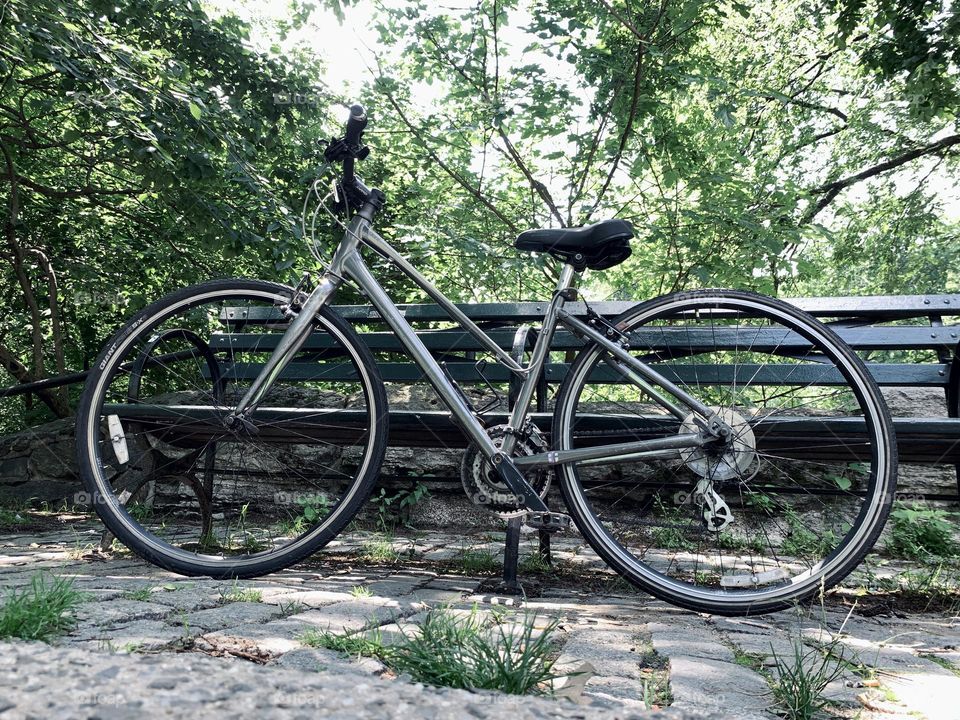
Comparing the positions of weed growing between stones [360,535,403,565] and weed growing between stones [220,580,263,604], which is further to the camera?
weed growing between stones [360,535,403,565]

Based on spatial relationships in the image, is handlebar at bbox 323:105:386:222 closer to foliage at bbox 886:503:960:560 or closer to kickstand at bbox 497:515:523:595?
kickstand at bbox 497:515:523:595

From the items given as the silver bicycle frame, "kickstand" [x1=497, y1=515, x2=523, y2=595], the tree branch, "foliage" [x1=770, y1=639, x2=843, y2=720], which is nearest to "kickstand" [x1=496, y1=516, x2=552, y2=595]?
"kickstand" [x1=497, y1=515, x2=523, y2=595]

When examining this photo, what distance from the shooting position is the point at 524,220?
573 cm

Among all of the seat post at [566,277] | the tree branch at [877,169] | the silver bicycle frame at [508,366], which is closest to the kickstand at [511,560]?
the silver bicycle frame at [508,366]

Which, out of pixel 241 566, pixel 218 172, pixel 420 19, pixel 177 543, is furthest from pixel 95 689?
pixel 420 19

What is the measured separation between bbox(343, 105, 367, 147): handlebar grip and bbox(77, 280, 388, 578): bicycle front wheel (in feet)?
1.77

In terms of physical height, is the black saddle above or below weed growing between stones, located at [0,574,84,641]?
above

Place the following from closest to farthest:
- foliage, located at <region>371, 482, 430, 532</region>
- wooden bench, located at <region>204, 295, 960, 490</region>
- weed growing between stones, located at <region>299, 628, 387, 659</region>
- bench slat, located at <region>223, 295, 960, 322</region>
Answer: weed growing between stones, located at <region>299, 628, 387, 659</region> < wooden bench, located at <region>204, 295, 960, 490</region> < bench slat, located at <region>223, 295, 960, 322</region> < foliage, located at <region>371, 482, 430, 532</region>

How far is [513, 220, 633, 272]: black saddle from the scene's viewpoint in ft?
7.48

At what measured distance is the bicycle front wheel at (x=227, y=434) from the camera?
2.36m

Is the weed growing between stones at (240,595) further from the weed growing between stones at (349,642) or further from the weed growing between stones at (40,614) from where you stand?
the weed growing between stones at (349,642)

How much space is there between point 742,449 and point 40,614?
1.92 metres

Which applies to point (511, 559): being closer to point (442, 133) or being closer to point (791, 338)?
point (791, 338)

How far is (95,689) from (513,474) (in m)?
1.40
